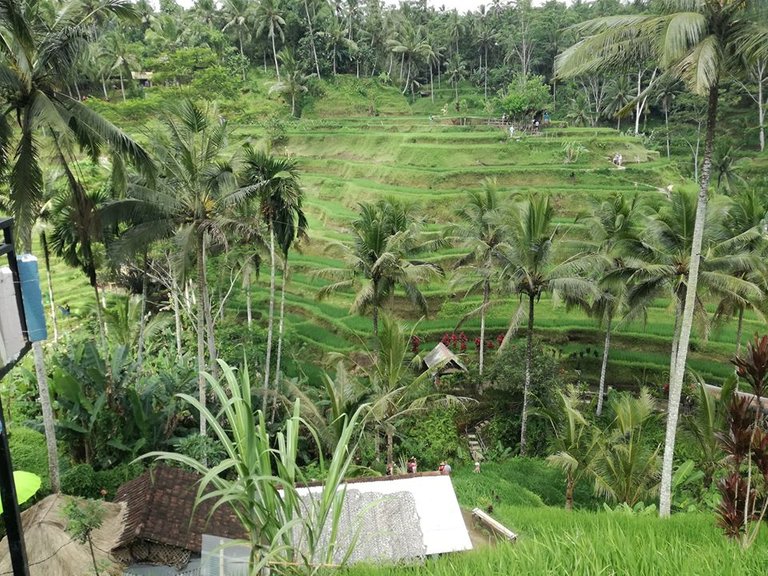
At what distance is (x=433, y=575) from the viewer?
137 inches

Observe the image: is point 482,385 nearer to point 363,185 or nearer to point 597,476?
point 597,476

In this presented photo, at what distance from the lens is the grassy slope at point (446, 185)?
2248 centimetres

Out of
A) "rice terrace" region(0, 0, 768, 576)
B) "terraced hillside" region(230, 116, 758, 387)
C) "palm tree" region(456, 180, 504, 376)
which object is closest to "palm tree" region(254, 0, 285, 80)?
"terraced hillside" region(230, 116, 758, 387)

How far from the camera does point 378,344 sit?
1819 centimetres

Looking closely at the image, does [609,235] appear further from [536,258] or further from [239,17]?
[239,17]

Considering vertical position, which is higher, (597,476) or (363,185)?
(363,185)

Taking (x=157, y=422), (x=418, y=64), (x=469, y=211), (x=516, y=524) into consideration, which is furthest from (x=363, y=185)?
(x=418, y=64)

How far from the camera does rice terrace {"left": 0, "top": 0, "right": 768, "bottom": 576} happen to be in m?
4.48

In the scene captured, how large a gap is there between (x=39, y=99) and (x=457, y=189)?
2348 cm

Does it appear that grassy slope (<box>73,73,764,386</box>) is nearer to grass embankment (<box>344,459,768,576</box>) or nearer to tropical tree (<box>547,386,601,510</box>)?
tropical tree (<box>547,386,601,510</box>)

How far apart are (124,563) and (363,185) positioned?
85.0 ft

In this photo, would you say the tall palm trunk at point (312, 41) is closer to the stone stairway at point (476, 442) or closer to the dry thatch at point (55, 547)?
the stone stairway at point (476, 442)

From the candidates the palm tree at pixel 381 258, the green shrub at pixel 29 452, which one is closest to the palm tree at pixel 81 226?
the green shrub at pixel 29 452

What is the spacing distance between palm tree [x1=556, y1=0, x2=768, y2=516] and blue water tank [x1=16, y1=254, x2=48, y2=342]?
350 inches
